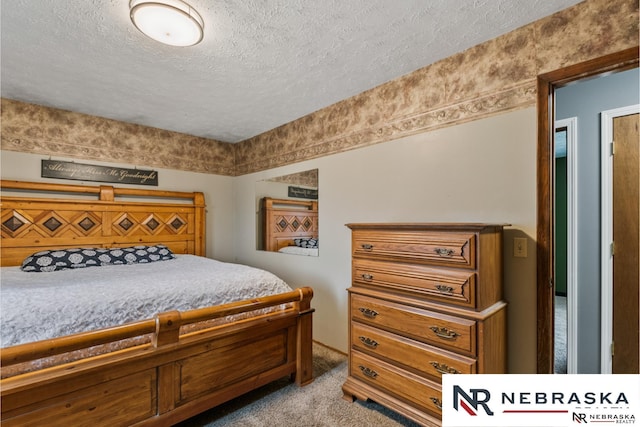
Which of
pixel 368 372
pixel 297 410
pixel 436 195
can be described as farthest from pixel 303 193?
pixel 297 410

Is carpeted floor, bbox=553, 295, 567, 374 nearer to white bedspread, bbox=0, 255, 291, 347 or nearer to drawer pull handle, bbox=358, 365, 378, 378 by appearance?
drawer pull handle, bbox=358, 365, 378, 378

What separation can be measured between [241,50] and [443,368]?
2365 millimetres

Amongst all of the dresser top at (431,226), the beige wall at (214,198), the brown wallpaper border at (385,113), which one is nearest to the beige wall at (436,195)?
the brown wallpaper border at (385,113)

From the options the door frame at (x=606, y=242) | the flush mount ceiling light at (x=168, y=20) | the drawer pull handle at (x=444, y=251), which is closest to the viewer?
the flush mount ceiling light at (x=168, y=20)

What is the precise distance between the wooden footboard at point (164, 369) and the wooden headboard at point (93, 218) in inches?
88.6

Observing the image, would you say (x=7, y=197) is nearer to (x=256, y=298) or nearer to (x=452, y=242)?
(x=256, y=298)

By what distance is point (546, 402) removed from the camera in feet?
4.64

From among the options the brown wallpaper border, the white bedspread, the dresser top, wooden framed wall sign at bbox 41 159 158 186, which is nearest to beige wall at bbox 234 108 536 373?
the brown wallpaper border

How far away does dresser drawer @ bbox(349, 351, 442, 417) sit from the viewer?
1724mm

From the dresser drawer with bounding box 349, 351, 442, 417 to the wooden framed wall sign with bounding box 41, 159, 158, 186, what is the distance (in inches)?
125

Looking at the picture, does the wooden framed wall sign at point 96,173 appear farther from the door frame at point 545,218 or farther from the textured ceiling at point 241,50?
the door frame at point 545,218

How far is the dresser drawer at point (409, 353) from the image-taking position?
165 centimetres

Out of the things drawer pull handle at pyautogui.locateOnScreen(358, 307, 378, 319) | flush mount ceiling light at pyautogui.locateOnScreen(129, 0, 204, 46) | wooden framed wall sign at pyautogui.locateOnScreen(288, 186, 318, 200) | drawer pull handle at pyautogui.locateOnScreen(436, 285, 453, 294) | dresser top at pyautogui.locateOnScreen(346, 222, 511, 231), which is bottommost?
drawer pull handle at pyautogui.locateOnScreen(358, 307, 378, 319)

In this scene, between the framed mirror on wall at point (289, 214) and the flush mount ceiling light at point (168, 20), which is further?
the framed mirror on wall at point (289, 214)
